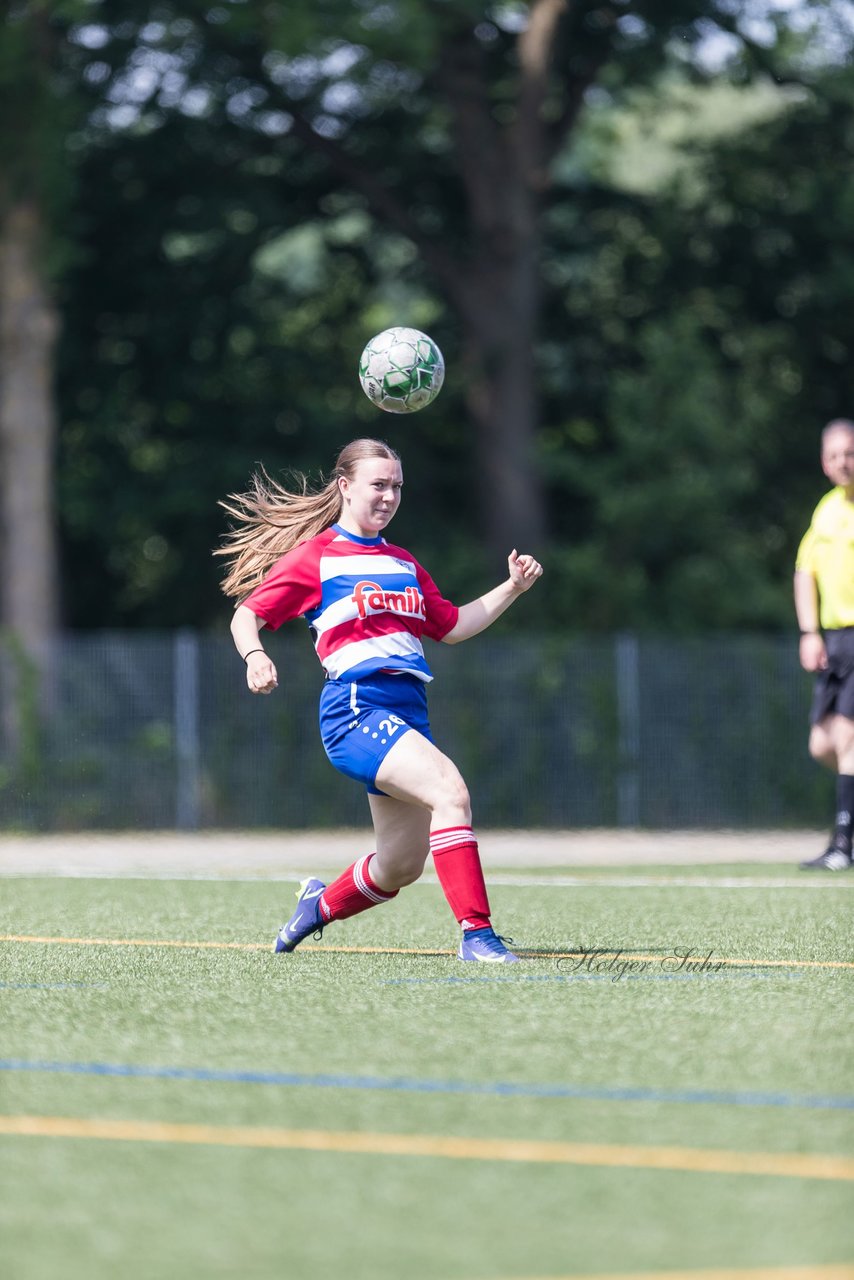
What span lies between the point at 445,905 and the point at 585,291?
20003mm

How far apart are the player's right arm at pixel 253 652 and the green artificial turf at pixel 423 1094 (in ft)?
3.25

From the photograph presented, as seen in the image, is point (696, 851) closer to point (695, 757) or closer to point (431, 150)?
point (695, 757)

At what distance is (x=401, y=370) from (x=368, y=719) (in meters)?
2.22

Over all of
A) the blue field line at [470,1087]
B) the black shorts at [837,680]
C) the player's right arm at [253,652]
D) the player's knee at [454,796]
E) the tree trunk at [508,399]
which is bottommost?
the blue field line at [470,1087]

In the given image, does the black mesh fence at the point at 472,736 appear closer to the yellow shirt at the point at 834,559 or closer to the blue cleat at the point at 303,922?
the yellow shirt at the point at 834,559

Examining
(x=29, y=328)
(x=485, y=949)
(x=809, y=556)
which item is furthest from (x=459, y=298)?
(x=485, y=949)

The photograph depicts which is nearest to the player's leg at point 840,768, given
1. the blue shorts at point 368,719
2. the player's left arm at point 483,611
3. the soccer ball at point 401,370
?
the soccer ball at point 401,370

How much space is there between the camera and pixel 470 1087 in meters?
5.00

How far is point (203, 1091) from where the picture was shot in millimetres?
4973

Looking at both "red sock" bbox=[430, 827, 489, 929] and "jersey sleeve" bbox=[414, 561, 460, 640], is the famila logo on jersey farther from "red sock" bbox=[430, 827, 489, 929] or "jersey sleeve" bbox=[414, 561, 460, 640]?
"red sock" bbox=[430, 827, 489, 929]

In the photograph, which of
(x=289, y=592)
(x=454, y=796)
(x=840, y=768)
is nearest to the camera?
(x=454, y=796)

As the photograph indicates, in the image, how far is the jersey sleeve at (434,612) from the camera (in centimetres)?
795

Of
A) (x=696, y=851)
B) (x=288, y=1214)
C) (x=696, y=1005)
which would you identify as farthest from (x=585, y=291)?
(x=288, y=1214)

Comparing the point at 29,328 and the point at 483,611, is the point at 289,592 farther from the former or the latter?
the point at 29,328
